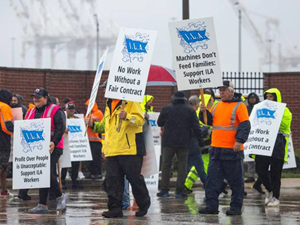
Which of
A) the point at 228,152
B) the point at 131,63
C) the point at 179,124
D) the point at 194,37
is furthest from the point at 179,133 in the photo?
the point at 131,63

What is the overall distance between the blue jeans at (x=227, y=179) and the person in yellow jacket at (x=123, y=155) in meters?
0.91

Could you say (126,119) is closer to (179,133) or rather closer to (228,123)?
(228,123)

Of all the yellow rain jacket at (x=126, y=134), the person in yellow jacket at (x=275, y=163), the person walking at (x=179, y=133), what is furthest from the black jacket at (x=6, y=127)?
the person in yellow jacket at (x=275, y=163)

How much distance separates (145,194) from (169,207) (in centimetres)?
179

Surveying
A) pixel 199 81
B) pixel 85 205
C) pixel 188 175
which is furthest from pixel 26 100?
pixel 199 81

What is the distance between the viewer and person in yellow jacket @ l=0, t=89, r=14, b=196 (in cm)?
1476

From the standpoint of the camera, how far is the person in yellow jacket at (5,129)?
14758 millimetres

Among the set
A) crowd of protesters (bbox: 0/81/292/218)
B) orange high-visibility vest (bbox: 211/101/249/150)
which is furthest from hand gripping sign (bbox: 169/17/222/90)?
orange high-visibility vest (bbox: 211/101/249/150)

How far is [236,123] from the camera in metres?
11.3

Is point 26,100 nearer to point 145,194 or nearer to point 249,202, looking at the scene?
point 249,202

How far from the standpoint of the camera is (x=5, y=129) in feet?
48.8

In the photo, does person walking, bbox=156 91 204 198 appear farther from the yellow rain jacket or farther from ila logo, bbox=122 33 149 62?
the yellow rain jacket

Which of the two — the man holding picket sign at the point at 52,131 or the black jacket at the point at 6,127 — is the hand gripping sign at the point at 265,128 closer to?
the man holding picket sign at the point at 52,131

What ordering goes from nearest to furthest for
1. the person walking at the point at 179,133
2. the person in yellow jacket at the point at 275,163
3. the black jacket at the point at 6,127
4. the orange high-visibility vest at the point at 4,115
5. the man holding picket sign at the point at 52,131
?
1. the man holding picket sign at the point at 52,131
2. the person in yellow jacket at the point at 275,163
3. the orange high-visibility vest at the point at 4,115
4. the black jacket at the point at 6,127
5. the person walking at the point at 179,133
